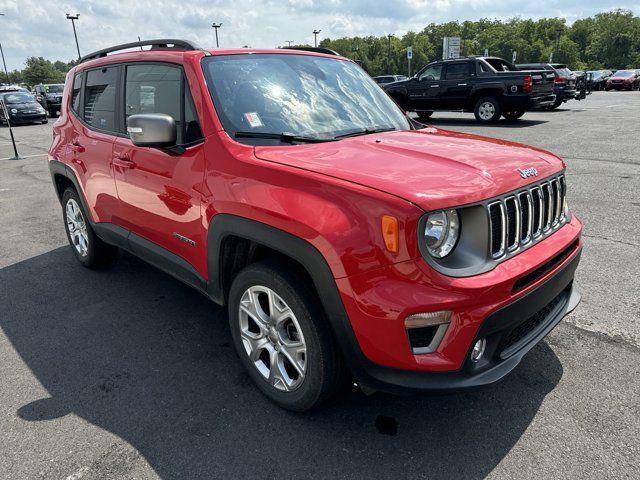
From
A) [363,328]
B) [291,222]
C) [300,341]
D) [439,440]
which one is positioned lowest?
[439,440]

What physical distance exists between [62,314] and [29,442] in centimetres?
159

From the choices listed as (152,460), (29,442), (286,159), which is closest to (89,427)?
(29,442)

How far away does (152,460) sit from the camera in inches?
94.9

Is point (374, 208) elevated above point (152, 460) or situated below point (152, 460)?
above

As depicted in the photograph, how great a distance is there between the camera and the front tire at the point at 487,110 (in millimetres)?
15280

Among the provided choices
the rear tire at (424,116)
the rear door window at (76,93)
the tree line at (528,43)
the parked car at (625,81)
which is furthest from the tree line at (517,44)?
the rear door window at (76,93)

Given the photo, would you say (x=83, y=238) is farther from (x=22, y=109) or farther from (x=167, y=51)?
(x=22, y=109)

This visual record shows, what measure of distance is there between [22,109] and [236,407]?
24140mm

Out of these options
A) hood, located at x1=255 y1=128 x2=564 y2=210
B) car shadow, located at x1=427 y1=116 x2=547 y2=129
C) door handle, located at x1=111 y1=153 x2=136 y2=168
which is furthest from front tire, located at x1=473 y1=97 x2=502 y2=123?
door handle, located at x1=111 y1=153 x2=136 y2=168

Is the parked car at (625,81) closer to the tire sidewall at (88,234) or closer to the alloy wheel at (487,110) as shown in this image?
the alloy wheel at (487,110)

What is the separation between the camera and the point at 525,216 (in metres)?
2.46

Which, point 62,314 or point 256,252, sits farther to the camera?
point 62,314

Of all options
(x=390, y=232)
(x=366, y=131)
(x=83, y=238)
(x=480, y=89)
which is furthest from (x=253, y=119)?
(x=480, y=89)

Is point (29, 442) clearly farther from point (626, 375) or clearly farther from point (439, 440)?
point (626, 375)
